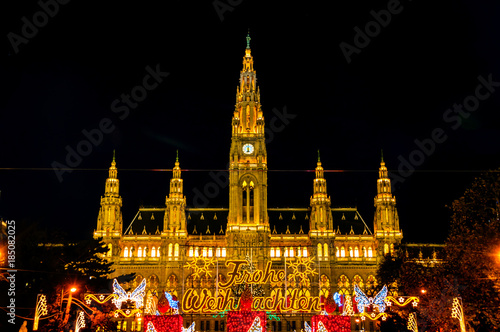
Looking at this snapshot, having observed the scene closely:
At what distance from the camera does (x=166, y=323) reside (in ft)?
85.2

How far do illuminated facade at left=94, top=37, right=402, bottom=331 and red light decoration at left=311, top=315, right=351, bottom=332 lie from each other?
175 ft

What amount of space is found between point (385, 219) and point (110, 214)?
39.4 m

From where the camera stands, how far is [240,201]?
83.6m

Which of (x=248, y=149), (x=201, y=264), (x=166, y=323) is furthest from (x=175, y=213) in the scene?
(x=166, y=323)

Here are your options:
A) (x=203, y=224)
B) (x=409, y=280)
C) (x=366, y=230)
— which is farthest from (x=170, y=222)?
(x=409, y=280)

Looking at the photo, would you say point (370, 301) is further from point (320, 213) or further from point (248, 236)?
point (320, 213)

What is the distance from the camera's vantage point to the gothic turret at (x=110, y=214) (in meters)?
84.4

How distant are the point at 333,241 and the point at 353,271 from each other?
5016 mm

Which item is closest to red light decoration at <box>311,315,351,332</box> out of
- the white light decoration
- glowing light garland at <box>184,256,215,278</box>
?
the white light decoration

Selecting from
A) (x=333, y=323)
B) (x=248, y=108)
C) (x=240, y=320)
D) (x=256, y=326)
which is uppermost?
(x=248, y=108)

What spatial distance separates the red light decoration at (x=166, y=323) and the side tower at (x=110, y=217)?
59.4 metres

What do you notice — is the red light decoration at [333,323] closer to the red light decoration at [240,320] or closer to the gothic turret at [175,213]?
the red light decoration at [240,320]

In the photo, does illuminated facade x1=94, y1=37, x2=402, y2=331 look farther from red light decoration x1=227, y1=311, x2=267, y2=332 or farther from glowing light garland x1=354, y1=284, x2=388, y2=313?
red light decoration x1=227, y1=311, x2=267, y2=332

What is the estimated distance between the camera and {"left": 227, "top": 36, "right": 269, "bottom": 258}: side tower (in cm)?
8194
